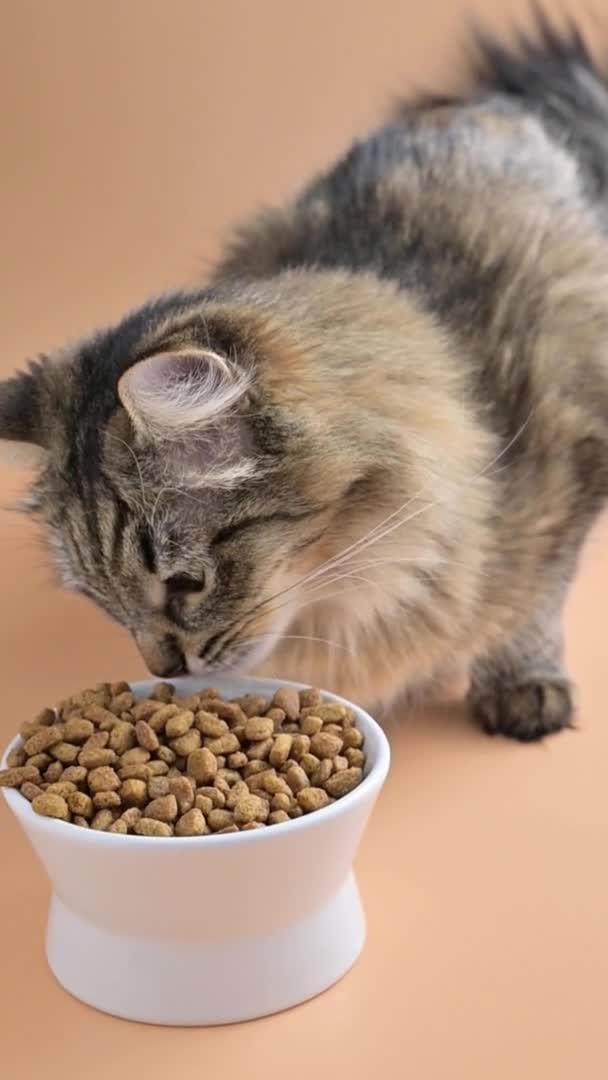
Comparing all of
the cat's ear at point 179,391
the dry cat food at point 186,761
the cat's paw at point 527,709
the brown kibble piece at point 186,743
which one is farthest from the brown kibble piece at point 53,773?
the cat's paw at point 527,709

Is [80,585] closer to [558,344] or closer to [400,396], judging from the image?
[400,396]

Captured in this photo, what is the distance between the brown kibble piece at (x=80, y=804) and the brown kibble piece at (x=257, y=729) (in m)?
0.17

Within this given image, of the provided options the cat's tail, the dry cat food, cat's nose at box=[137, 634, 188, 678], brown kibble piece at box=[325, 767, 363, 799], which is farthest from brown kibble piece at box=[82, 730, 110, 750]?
the cat's tail

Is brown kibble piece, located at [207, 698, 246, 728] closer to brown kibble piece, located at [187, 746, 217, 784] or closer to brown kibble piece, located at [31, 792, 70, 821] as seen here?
brown kibble piece, located at [187, 746, 217, 784]

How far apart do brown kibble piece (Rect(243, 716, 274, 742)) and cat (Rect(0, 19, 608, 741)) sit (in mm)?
97

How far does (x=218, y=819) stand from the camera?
3.77ft

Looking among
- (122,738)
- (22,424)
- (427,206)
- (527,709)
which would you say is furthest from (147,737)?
(427,206)

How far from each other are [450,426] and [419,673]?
12.9 inches

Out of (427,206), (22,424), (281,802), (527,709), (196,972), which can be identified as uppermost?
(22,424)

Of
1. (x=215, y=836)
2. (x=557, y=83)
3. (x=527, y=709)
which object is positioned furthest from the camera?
(x=557, y=83)

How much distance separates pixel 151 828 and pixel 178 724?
0.14 m

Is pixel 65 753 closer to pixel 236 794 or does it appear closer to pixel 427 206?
pixel 236 794

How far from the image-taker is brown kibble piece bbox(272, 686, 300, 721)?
1.31m

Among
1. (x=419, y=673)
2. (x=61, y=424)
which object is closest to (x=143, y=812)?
(x=61, y=424)
